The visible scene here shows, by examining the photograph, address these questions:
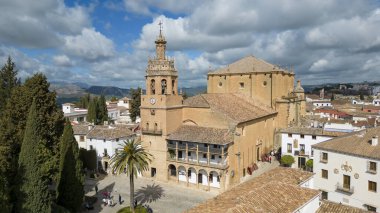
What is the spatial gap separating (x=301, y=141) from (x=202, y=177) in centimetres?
1413

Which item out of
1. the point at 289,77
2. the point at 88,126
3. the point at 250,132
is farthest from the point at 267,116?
the point at 88,126

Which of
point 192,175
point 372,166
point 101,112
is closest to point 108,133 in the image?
point 192,175

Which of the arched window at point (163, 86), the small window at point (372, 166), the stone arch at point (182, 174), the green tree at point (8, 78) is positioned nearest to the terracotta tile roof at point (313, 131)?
the small window at point (372, 166)

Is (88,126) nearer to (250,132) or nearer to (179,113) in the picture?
(179,113)

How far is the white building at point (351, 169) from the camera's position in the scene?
2483 cm

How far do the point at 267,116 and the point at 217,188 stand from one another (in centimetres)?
1685

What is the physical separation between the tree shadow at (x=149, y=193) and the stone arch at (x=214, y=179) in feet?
18.8

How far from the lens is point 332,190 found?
27.4 m

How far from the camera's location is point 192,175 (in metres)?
36.6

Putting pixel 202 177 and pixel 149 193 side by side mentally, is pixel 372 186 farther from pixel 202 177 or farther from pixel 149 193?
pixel 149 193

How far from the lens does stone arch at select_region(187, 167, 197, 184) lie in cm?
3624

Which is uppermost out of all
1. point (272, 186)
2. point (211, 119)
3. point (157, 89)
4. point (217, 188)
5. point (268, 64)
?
point (268, 64)

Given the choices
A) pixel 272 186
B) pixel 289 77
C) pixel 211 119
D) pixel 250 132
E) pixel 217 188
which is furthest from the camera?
pixel 289 77

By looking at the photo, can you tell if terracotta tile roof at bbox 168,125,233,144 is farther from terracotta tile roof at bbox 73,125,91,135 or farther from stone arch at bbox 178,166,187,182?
terracotta tile roof at bbox 73,125,91,135
